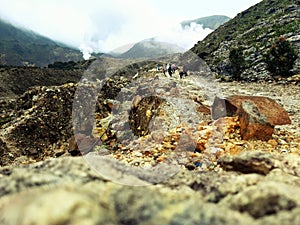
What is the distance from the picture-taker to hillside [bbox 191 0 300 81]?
36.8 meters

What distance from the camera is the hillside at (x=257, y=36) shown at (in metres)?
36.8

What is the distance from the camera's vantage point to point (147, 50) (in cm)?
1138

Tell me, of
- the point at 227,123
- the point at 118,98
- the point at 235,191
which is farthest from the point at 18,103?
the point at 235,191

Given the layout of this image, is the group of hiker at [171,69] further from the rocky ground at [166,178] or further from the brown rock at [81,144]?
the brown rock at [81,144]

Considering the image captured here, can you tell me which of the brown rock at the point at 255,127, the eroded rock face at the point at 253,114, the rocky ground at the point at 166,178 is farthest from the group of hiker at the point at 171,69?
the brown rock at the point at 255,127

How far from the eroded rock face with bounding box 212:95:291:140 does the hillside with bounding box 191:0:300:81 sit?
1851 centimetres

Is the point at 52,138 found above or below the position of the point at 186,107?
below

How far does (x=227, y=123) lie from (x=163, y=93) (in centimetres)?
455

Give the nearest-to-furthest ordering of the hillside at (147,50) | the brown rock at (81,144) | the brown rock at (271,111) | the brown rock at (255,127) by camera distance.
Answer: the brown rock at (255,127), the brown rock at (81,144), the brown rock at (271,111), the hillside at (147,50)

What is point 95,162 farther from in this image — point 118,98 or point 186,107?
point 118,98

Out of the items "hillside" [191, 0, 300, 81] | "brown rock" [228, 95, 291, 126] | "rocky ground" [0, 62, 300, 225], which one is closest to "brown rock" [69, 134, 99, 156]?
"rocky ground" [0, 62, 300, 225]

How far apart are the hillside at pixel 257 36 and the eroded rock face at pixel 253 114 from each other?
18.5 metres

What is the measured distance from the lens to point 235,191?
3.31 metres

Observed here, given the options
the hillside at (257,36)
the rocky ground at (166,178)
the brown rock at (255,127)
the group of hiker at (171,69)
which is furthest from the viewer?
the hillside at (257,36)
